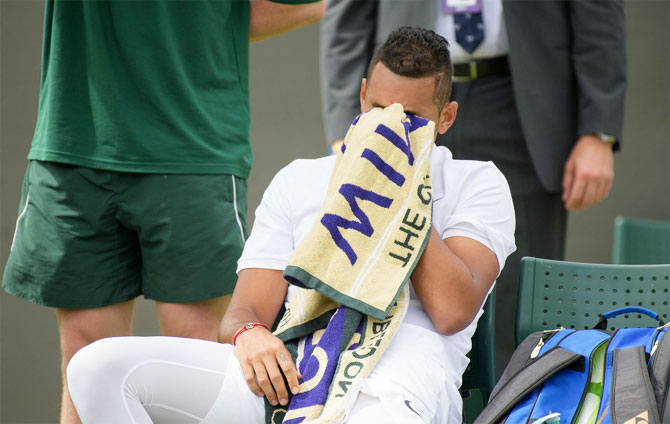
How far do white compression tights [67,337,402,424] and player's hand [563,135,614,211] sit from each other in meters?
1.54

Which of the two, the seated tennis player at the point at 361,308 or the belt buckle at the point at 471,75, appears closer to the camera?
the seated tennis player at the point at 361,308

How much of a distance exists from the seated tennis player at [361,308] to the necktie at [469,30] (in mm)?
987

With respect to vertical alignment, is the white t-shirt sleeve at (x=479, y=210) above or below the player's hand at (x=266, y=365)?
above

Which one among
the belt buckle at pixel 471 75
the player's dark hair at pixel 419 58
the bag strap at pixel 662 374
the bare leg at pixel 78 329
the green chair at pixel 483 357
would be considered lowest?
the bare leg at pixel 78 329

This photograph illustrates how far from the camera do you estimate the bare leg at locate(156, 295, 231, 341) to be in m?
2.40

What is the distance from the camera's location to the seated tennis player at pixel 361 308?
5.73 ft

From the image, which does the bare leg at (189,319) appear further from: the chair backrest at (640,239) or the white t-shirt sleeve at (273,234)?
the chair backrest at (640,239)

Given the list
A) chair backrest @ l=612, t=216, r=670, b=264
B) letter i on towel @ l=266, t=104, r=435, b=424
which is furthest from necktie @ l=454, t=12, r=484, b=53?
chair backrest @ l=612, t=216, r=670, b=264

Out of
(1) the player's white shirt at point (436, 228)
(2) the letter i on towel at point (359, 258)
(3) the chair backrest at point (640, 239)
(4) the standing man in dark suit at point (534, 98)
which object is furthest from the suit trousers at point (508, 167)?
(3) the chair backrest at point (640, 239)

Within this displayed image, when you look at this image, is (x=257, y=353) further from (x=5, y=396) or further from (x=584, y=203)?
(x=5, y=396)

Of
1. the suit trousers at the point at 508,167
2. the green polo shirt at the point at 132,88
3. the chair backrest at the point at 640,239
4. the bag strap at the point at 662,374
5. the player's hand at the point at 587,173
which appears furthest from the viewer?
the chair backrest at the point at 640,239

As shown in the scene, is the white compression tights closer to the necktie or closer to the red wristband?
the red wristband

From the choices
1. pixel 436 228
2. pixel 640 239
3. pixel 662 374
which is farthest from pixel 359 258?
pixel 640 239

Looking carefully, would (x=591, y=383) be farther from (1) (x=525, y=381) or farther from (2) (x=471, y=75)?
(2) (x=471, y=75)
